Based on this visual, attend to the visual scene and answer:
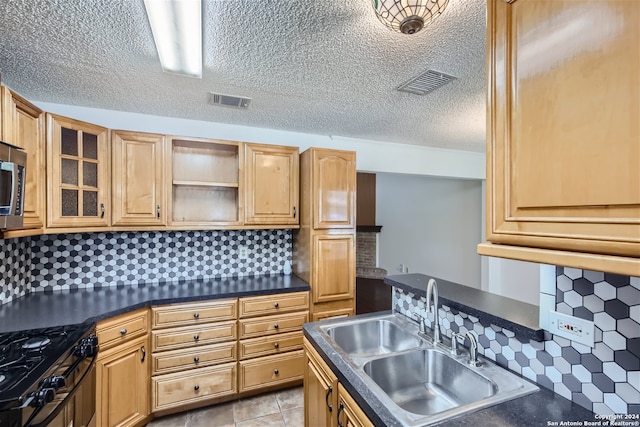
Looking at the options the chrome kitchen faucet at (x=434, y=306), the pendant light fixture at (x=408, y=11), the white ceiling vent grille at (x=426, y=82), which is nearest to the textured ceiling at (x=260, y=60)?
the white ceiling vent grille at (x=426, y=82)

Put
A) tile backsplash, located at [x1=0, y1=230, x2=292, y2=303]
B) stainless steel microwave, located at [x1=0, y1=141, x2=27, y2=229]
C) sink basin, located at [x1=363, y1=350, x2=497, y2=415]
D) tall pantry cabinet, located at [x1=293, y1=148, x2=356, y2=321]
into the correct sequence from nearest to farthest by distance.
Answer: sink basin, located at [x1=363, y1=350, x2=497, y2=415], stainless steel microwave, located at [x1=0, y1=141, x2=27, y2=229], tile backsplash, located at [x1=0, y1=230, x2=292, y2=303], tall pantry cabinet, located at [x1=293, y1=148, x2=356, y2=321]

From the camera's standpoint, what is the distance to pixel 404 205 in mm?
6305

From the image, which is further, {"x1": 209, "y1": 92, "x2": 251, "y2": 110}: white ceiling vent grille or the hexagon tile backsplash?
{"x1": 209, "y1": 92, "x2": 251, "y2": 110}: white ceiling vent grille

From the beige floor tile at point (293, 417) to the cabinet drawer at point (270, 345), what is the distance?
450 millimetres

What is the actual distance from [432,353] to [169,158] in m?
2.44

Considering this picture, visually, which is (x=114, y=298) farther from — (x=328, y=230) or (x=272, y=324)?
(x=328, y=230)

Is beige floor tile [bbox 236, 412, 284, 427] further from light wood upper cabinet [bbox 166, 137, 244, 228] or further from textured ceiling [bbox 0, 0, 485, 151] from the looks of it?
textured ceiling [bbox 0, 0, 485, 151]

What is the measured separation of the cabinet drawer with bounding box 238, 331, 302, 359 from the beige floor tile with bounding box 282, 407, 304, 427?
1.48 ft

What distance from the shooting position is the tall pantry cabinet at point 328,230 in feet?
8.85

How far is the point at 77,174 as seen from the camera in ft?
7.05

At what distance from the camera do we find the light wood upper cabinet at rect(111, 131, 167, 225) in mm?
2355

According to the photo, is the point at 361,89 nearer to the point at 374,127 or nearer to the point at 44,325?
the point at 374,127

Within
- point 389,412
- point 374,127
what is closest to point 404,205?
point 374,127

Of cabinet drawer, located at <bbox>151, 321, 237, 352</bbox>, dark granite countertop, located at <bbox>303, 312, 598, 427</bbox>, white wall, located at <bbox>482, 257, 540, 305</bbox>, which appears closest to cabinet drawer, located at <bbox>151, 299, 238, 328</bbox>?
cabinet drawer, located at <bbox>151, 321, 237, 352</bbox>
